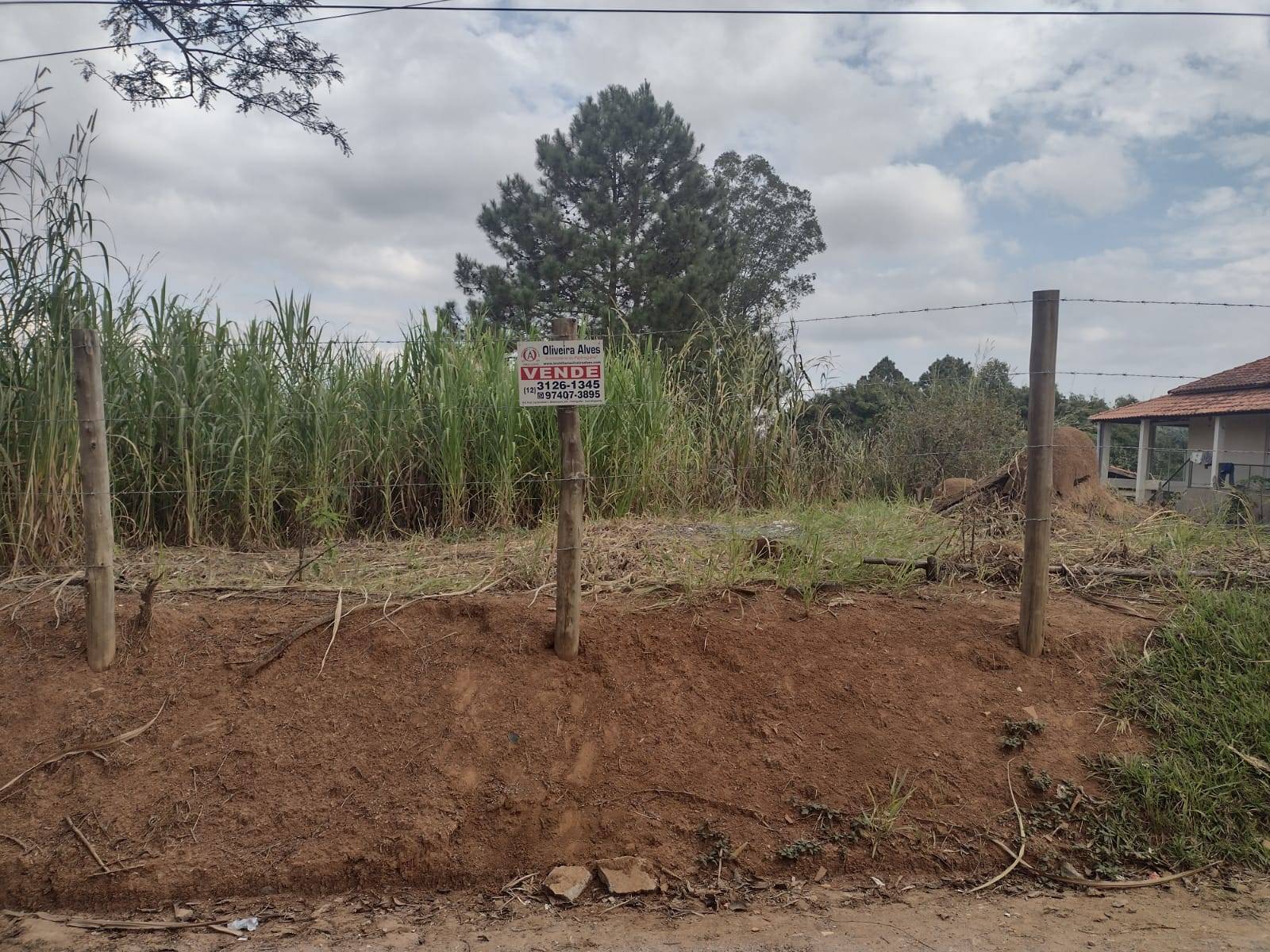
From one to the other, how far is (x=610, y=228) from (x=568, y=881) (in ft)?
60.3

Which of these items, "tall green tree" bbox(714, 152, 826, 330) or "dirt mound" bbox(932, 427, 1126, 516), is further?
"tall green tree" bbox(714, 152, 826, 330)

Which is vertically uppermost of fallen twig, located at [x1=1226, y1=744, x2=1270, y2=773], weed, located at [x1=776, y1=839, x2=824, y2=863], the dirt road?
fallen twig, located at [x1=1226, y1=744, x2=1270, y2=773]

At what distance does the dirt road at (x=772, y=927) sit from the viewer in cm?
276

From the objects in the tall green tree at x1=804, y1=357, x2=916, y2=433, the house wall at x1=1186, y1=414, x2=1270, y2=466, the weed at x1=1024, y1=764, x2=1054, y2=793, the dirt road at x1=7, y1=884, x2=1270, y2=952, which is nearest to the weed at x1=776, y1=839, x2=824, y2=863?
the dirt road at x1=7, y1=884, x2=1270, y2=952

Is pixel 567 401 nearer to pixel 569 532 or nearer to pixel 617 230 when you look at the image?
pixel 569 532

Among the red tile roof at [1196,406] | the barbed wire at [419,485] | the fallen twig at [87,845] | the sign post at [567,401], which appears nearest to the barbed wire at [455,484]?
the barbed wire at [419,485]

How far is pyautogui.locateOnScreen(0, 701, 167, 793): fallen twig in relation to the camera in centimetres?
329

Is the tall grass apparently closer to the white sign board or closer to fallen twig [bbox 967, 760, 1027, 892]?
the white sign board

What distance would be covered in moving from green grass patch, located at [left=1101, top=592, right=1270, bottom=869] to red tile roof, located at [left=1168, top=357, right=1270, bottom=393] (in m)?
14.9

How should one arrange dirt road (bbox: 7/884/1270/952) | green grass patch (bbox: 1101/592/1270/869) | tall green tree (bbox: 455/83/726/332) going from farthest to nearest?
tall green tree (bbox: 455/83/726/332) → green grass patch (bbox: 1101/592/1270/869) → dirt road (bbox: 7/884/1270/952)

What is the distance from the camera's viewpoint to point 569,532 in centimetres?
373

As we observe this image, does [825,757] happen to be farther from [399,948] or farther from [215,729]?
[215,729]

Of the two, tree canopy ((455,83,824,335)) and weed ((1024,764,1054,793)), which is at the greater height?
tree canopy ((455,83,824,335))

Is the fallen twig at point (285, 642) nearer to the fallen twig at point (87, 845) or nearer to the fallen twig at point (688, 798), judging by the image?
the fallen twig at point (87, 845)
